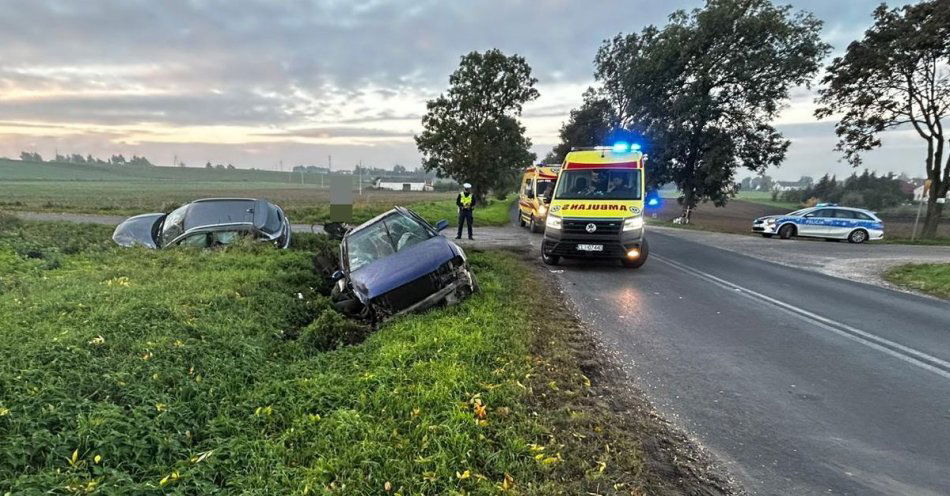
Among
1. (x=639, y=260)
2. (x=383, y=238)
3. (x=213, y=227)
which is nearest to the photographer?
(x=383, y=238)

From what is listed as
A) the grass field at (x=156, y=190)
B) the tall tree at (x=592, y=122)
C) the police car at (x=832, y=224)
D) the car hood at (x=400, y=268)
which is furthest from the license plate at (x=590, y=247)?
the tall tree at (x=592, y=122)

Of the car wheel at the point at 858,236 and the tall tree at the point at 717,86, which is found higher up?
the tall tree at the point at 717,86

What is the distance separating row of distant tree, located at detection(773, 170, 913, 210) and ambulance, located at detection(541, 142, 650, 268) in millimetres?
69058

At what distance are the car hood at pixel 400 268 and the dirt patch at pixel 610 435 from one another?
189cm

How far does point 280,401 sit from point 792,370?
16.6 ft

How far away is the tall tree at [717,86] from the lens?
84.0 feet

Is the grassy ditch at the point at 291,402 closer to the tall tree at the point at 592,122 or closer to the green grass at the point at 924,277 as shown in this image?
the green grass at the point at 924,277

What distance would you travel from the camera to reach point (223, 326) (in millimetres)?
4863

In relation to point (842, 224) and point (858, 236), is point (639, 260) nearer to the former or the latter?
point (842, 224)

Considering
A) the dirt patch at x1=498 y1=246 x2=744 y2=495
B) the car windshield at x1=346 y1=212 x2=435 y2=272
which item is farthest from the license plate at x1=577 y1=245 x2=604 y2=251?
the dirt patch at x1=498 y1=246 x2=744 y2=495

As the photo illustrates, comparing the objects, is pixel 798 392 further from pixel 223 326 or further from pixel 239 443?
pixel 223 326

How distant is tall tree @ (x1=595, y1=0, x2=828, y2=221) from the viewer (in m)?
25.6

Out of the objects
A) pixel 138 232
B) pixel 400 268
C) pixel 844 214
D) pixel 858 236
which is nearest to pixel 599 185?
pixel 400 268

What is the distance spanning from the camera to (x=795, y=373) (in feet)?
14.6
